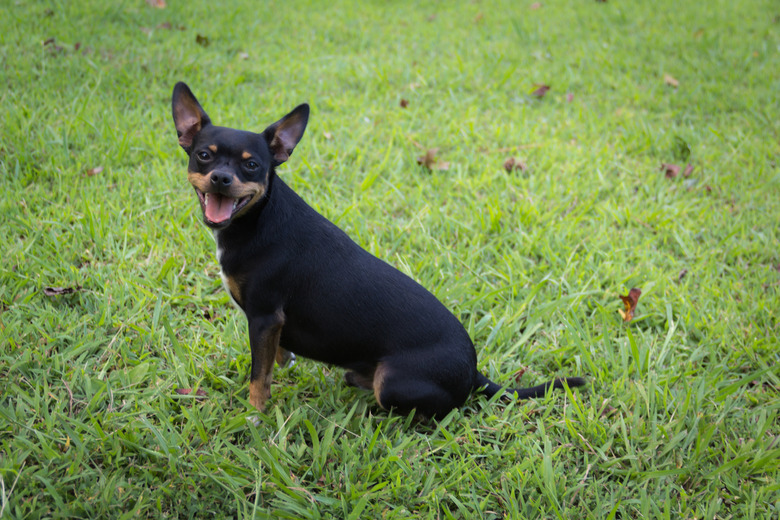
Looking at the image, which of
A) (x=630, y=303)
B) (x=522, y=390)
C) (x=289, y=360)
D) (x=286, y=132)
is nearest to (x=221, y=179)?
(x=286, y=132)

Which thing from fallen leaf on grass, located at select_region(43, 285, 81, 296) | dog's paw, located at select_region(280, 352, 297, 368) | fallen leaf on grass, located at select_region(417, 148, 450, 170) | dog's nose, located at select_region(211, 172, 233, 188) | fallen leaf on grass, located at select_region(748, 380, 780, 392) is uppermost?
dog's nose, located at select_region(211, 172, 233, 188)

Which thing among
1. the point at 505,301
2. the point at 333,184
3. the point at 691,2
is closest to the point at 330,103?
the point at 333,184

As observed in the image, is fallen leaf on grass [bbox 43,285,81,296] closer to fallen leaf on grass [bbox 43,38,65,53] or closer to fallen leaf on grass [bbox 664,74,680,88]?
fallen leaf on grass [bbox 43,38,65,53]

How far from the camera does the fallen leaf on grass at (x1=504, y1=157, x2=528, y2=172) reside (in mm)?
4531

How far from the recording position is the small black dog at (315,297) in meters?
2.40

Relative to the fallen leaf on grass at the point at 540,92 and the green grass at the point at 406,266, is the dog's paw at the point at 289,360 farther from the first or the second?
the fallen leaf on grass at the point at 540,92

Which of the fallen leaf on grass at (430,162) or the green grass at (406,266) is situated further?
the fallen leaf on grass at (430,162)

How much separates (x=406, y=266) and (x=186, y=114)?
1.50 m

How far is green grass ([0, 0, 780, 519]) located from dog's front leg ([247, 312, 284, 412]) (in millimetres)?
178

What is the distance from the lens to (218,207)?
7.60ft

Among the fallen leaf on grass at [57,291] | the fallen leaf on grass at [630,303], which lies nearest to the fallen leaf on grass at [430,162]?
the fallen leaf on grass at [630,303]

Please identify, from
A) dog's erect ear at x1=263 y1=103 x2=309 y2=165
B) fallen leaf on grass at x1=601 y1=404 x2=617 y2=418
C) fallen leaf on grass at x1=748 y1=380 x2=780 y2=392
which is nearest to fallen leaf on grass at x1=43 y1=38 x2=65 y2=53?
dog's erect ear at x1=263 y1=103 x2=309 y2=165

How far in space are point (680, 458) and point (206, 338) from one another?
2.29m

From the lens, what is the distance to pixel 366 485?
2201 millimetres
